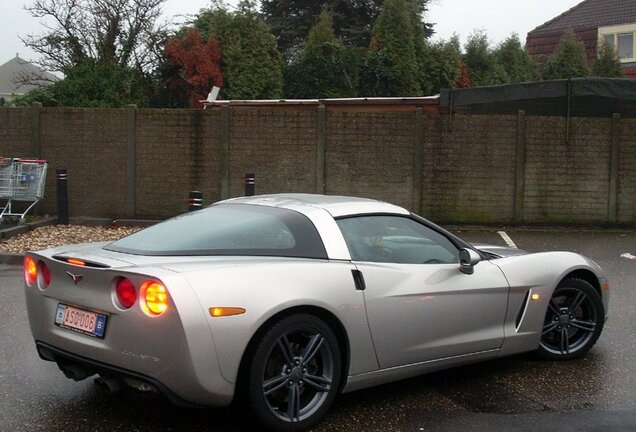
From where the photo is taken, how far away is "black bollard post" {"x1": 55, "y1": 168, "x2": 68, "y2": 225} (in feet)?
46.6

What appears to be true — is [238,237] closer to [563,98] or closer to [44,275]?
[44,275]

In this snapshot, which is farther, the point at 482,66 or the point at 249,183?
the point at 482,66

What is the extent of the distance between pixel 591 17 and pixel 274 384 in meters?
40.6

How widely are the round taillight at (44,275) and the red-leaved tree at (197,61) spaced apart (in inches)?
761

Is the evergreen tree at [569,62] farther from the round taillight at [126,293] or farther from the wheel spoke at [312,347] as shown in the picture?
the round taillight at [126,293]

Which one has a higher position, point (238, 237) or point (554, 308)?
point (238, 237)

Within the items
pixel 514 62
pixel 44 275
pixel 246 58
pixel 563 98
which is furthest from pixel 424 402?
pixel 514 62

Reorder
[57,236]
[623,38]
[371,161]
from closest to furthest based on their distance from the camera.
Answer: [57,236] → [371,161] → [623,38]

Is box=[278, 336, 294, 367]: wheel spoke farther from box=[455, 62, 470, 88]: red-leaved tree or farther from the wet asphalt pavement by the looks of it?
box=[455, 62, 470, 88]: red-leaved tree

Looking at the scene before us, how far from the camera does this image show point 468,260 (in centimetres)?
516

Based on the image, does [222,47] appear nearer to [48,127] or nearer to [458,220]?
[48,127]

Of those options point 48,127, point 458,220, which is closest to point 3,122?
point 48,127

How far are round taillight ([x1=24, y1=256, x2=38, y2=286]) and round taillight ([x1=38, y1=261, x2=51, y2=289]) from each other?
5cm

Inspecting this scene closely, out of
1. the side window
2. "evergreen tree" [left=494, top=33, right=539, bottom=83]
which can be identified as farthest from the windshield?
"evergreen tree" [left=494, top=33, right=539, bottom=83]
